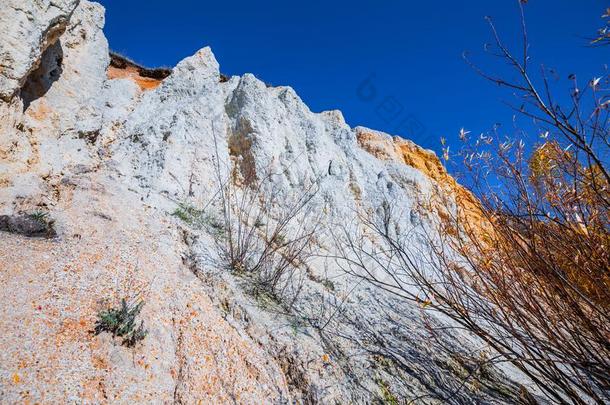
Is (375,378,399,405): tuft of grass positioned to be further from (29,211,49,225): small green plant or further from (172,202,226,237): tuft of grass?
(29,211,49,225): small green plant

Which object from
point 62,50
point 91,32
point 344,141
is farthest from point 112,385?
point 344,141

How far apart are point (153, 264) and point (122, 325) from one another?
95cm

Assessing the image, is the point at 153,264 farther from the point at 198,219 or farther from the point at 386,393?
the point at 386,393

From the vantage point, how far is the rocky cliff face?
2.00 metres

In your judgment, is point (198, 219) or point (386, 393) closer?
point (386, 393)

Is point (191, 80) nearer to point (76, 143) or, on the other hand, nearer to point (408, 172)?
point (76, 143)

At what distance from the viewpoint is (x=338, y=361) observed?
2779mm

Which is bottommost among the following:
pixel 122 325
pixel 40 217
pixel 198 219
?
pixel 122 325

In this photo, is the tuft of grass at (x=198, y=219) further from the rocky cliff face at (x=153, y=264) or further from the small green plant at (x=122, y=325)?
the small green plant at (x=122, y=325)

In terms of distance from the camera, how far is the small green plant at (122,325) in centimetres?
208

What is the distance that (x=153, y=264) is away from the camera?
299 centimetres

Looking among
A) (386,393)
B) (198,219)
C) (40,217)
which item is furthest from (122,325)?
(198,219)

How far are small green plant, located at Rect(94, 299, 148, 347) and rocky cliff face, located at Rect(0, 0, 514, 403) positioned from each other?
5 cm

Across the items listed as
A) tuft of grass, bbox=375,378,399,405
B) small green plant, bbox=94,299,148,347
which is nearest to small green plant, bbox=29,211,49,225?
small green plant, bbox=94,299,148,347
